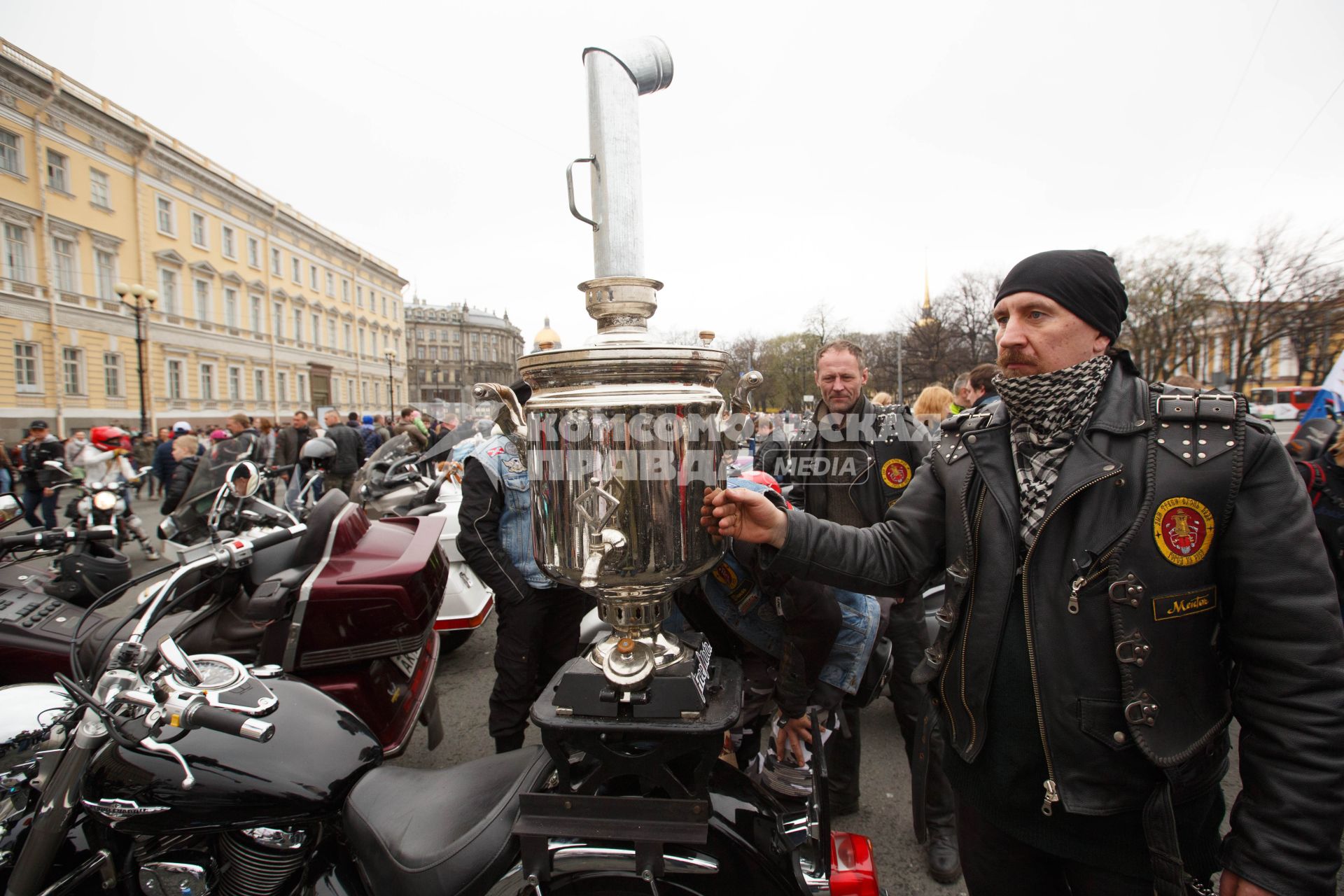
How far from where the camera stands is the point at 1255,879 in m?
1.15

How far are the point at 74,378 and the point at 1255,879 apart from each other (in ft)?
122

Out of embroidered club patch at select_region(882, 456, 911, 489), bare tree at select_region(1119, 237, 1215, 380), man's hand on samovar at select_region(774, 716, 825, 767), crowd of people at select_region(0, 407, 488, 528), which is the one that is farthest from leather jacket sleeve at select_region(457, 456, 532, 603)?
bare tree at select_region(1119, 237, 1215, 380)

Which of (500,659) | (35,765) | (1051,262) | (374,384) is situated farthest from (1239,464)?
(374,384)

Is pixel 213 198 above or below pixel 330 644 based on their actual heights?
above

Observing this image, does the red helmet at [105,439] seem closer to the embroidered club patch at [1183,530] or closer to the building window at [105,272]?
the embroidered club patch at [1183,530]

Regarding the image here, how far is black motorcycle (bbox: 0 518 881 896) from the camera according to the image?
4.24 feet

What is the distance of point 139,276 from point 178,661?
39.9 m

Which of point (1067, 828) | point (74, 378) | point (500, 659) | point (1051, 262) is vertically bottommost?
point (500, 659)

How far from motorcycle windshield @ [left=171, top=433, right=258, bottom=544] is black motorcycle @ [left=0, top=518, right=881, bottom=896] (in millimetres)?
1214

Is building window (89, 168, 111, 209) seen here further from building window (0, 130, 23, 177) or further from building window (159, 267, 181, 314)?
building window (159, 267, 181, 314)

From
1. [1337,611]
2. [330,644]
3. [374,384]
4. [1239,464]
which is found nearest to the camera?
[1337,611]

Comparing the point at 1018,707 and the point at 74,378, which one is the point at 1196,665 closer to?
the point at 1018,707

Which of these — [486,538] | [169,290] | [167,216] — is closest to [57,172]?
[167,216]

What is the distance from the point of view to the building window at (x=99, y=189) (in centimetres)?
2795
